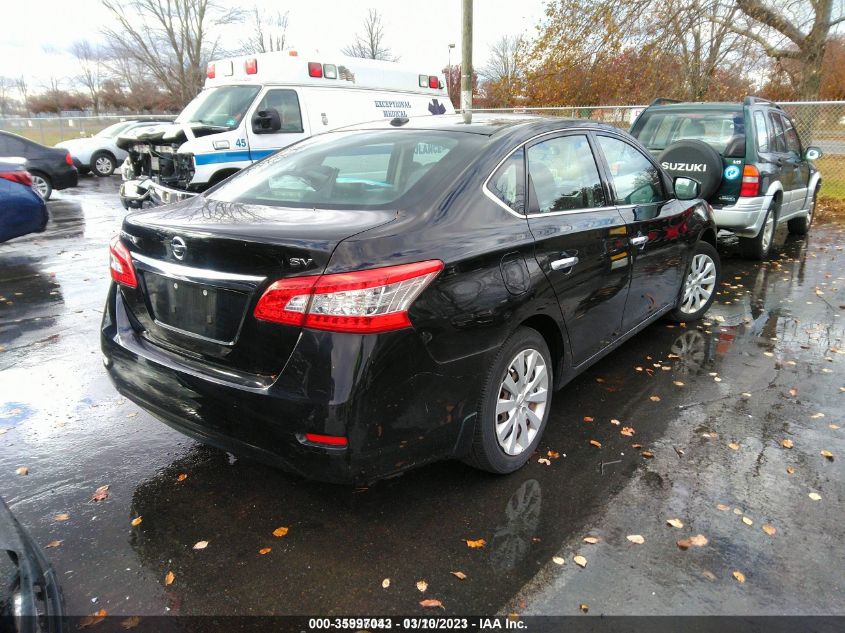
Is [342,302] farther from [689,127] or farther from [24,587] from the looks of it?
[689,127]

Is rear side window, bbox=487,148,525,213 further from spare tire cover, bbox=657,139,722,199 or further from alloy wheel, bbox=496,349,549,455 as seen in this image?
spare tire cover, bbox=657,139,722,199

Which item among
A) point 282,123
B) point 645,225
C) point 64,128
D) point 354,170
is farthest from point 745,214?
point 64,128

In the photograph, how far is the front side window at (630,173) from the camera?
12.7 ft

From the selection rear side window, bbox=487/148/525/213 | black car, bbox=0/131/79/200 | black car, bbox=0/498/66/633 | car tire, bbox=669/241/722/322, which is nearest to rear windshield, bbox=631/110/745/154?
car tire, bbox=669/241/722/322

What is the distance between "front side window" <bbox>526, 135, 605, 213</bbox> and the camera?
316 cm

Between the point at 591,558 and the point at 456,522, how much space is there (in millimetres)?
596

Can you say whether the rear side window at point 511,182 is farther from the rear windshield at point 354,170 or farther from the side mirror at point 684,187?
the side mirror at point 684,187

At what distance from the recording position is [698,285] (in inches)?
207

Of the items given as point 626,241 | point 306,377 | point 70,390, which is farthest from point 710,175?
point 70,390

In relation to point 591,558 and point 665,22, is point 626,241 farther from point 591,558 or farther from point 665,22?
point 665,22

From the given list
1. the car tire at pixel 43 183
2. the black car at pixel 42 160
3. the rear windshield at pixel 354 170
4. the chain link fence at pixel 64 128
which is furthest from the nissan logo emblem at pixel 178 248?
the chain link fence at pixel 64 128

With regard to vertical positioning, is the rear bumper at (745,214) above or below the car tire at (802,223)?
above

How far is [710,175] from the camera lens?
22.1ft

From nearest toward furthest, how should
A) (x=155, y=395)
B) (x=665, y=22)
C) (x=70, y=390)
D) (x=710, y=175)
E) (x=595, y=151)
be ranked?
(x=155, y=395)
(x=595, y=151)
(x=70, y=390)
(x=710, y=175)
(x=665, y=22)
